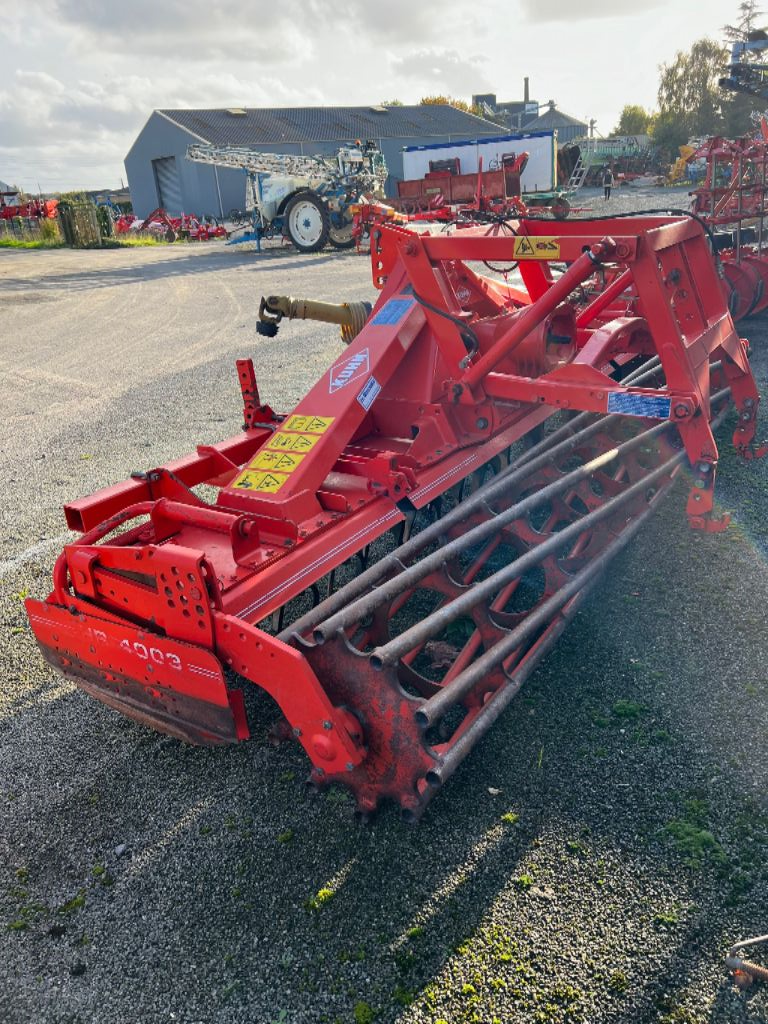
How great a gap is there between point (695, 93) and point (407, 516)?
5924cm

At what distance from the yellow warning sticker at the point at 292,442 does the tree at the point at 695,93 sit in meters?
51.5

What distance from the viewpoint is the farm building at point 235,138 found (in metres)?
38.2

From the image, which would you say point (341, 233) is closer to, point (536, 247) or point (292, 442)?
point (536, 247)

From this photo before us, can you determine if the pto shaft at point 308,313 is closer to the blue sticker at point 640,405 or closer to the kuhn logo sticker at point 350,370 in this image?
the kuhn logo sticker at point 350,370

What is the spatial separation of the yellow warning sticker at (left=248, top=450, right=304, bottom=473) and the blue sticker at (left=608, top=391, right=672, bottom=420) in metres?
1.56

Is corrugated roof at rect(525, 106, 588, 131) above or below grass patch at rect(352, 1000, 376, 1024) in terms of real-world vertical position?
above

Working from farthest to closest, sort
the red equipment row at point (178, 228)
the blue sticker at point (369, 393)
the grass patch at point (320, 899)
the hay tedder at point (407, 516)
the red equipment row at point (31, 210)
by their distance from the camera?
1. the red equipment row at point (31, 210)
2. the red equipment row at point (178, 228)
3. the blue sticker at point (369, 393)
4. the hay tedder at point (407, 516)
5. the grass patch at point (320, 899)

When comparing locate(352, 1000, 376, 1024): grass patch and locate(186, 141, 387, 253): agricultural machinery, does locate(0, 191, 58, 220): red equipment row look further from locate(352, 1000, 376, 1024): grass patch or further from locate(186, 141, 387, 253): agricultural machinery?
locate(352, 1000, 376, 1024): grass patch

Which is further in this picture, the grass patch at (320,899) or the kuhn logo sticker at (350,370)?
the kuhn logo sticker at (350,370)

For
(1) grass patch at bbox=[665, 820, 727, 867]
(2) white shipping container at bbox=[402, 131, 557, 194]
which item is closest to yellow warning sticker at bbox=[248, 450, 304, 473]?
(1) grass patch at bbox=[665, 820, 727, 867]

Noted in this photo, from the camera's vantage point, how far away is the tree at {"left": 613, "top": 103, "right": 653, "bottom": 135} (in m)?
62.9

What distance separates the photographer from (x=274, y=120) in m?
41.9

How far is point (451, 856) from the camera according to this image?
2488mm

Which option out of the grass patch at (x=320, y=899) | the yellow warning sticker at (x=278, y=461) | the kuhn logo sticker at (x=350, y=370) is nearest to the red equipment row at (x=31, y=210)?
the kuhn logo sticker at (x=350, y=370)
